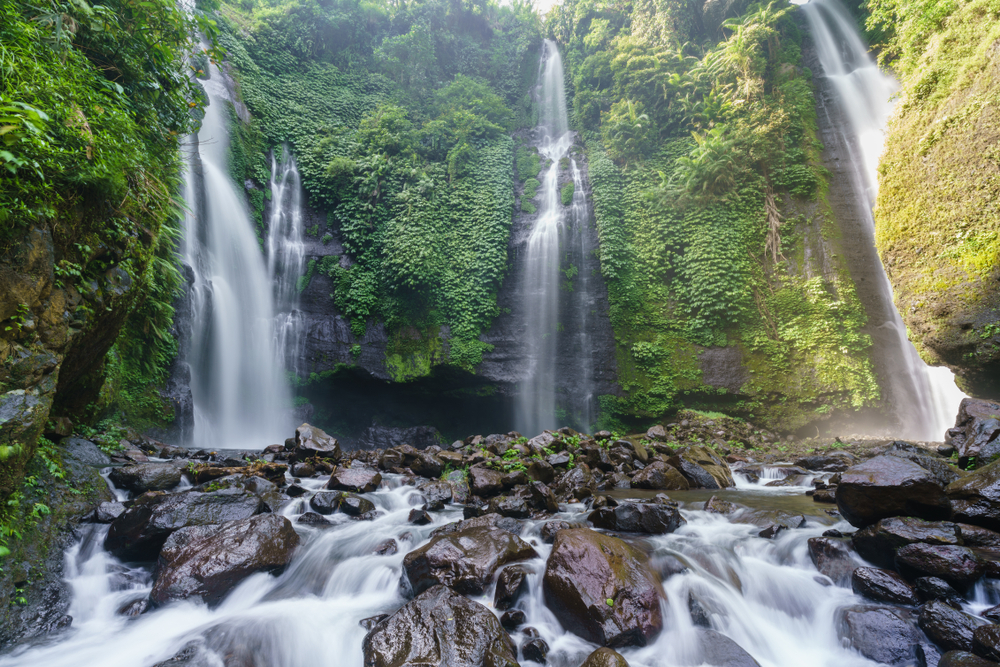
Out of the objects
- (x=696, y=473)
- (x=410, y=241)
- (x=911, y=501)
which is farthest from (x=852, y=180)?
(x=410, y=241)

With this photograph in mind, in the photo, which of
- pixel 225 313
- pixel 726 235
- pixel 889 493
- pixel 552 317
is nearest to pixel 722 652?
pixel 889 493

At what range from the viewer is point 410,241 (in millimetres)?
12805

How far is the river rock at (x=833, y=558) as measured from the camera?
10.8 feet

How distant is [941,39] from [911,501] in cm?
1024

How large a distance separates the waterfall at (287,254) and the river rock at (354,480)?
7287mm

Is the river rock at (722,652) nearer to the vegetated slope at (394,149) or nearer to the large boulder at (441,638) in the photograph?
the large boulder at (441,638)

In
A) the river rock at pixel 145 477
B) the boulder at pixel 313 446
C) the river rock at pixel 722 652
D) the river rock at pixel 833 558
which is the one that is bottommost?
the river rock at pixel 722 652

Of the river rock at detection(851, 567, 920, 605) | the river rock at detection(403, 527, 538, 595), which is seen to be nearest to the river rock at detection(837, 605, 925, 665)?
the river rock at detection(851, 567, 920, 605)

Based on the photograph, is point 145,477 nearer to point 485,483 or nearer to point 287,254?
point 485,483

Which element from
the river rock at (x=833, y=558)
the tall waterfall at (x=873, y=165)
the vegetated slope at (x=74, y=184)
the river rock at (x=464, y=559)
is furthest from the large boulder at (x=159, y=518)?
the tall waterfall at (x=873, y=165)

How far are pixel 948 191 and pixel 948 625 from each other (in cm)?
878

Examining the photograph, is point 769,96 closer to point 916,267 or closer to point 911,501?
point 916,267

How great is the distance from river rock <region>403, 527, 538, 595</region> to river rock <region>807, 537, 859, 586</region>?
2.45 meters

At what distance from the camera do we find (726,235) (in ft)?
38.6
